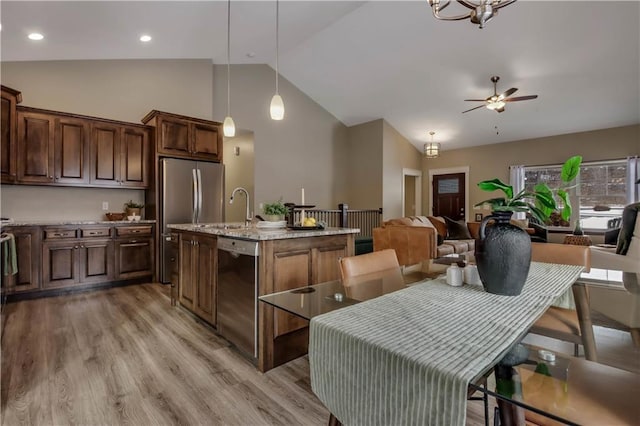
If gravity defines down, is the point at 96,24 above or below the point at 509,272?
above

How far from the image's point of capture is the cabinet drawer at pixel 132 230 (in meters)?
4.13

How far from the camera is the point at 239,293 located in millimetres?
2195

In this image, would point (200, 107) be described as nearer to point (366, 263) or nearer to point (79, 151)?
point (79, 151)

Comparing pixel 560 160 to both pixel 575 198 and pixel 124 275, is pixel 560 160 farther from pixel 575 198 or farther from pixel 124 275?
pixel 124 275

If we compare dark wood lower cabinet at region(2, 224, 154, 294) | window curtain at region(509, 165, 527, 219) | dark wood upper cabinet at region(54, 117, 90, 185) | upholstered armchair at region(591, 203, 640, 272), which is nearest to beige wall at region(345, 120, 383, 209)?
window curtain at region(509, 165, 527, 219)

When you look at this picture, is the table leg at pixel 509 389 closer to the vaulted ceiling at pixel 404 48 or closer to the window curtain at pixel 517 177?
the vaulted ceiling at pixel 404 48

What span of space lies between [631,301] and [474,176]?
6.82 metres

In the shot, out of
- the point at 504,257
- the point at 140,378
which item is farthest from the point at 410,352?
the point at 140,378

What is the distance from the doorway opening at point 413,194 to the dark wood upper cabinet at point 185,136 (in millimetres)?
5078

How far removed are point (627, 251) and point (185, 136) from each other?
547 centimetres

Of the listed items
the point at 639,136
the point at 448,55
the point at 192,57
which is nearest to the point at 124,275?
the point at 192,57

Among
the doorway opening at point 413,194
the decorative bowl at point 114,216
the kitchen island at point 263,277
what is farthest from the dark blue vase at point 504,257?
the doorway opening at point 413,194

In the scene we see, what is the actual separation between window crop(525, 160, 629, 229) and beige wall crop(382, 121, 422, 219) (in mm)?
2668

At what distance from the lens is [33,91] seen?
3.99 metres
